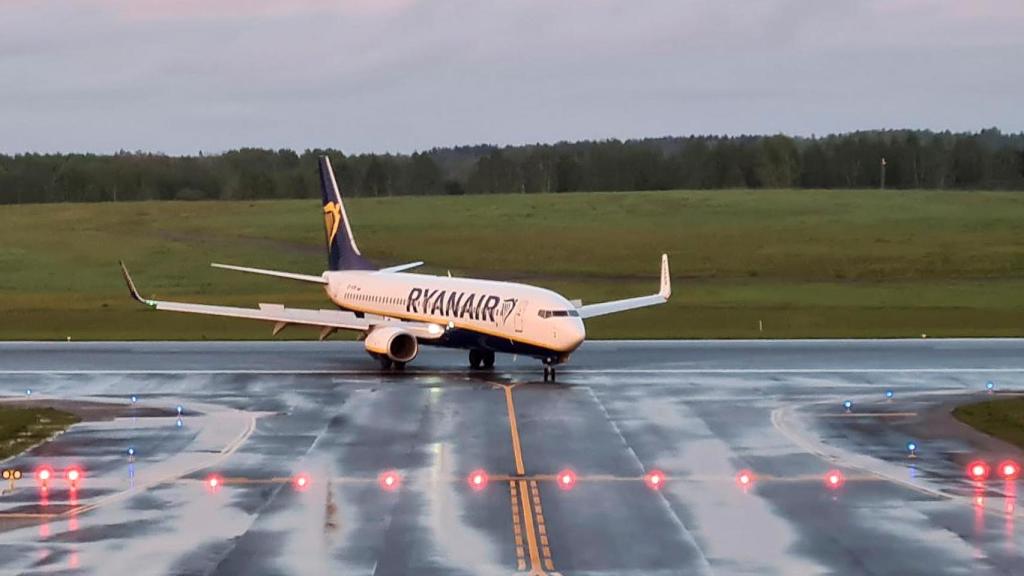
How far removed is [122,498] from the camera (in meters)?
33.2

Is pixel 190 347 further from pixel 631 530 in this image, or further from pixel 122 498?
pixel 631 530

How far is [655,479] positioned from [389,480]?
5.86m

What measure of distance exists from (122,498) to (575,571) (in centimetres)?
1154

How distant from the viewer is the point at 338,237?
72.1 metres

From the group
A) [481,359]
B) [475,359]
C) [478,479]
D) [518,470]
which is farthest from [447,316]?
[478,479]

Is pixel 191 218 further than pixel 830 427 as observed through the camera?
Yes

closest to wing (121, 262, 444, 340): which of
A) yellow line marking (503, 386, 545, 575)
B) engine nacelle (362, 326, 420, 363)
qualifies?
engine nacelle (362, 326, 420, 363)

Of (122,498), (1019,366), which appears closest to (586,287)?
(1019,366)

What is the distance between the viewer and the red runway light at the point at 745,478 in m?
34.7

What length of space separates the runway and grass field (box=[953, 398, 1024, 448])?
79cm

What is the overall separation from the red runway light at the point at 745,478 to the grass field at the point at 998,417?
28.9 ft

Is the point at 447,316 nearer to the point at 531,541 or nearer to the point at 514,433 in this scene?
the point at 514,433

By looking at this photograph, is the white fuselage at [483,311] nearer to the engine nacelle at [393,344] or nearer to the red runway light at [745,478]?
the engine nacelle at [393,344]

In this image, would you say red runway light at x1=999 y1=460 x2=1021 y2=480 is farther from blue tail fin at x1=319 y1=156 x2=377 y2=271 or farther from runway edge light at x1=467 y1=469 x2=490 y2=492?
blue tail fin at x1=319 y1=156 x2=377 y2=271
